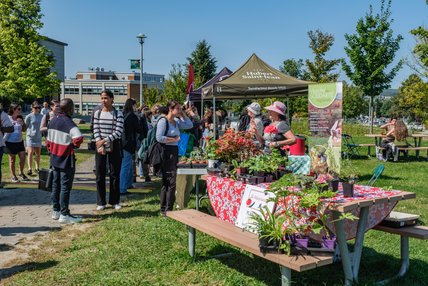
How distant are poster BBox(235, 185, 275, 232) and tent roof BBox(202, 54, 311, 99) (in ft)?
19.3

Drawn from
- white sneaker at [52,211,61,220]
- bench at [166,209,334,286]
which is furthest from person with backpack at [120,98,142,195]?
bench at [166,209,334,286]

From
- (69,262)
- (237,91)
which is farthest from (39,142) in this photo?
(69,262)

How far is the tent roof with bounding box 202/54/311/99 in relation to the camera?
10438 millimetres

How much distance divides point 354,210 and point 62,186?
4351 millimetres

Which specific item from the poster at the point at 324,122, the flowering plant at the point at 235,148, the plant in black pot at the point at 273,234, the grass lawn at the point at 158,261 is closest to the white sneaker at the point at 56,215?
the grass lawn at the point at 158,261

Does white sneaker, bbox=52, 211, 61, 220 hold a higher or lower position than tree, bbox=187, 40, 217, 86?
lower

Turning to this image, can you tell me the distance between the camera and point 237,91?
10555 millimetres

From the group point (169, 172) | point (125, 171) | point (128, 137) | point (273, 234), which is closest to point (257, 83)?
point (128, 137)

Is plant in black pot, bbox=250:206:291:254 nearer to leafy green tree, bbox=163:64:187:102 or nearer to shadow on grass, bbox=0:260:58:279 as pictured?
shadow on grass, bbox=0:260:58:279

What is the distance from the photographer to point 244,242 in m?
3.94

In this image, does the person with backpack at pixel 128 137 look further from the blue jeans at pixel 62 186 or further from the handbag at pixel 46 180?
the blue jeans at pixel 62 186

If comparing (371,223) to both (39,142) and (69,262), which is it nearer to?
(69,262)

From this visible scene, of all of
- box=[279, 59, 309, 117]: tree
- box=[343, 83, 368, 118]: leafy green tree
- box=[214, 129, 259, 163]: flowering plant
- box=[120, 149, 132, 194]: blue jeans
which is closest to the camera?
box=[214, 129, 259, 163]: flowering plant

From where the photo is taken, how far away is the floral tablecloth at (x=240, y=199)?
4.13m
